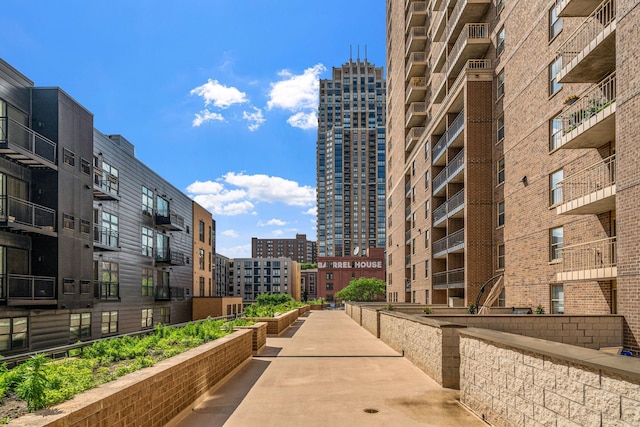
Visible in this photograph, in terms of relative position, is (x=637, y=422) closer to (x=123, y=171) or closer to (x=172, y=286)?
(x=123, y=171)

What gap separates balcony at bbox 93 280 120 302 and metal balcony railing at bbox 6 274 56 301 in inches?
225

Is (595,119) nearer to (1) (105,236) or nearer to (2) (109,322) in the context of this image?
(1) (105,236)

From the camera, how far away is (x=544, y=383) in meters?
6.48

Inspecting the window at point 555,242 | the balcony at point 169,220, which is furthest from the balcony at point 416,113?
the window at point 555,242

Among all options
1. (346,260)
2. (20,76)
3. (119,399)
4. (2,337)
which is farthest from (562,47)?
(346,260)

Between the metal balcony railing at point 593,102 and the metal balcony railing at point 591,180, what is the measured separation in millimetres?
1646

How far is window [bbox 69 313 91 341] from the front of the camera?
2455 cm

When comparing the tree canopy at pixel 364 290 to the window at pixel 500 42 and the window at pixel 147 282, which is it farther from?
the window at pixel 500 42

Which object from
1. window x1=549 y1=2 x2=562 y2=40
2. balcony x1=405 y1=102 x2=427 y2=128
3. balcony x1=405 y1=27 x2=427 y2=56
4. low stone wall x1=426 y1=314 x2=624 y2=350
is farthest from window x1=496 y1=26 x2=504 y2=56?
low stone wall x1=426 y1=314 x2=624 y2=350

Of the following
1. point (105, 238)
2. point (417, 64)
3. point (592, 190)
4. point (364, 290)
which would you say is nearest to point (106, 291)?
point (105, 238)

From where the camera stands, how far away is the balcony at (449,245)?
3167 cm

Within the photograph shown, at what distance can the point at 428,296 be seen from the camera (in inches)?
1558

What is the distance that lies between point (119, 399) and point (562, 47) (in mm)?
20198

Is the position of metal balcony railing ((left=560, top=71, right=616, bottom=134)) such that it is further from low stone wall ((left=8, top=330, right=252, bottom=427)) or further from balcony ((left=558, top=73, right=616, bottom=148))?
low stone wall ((left=8, top=330, right=252, bottom=427))
